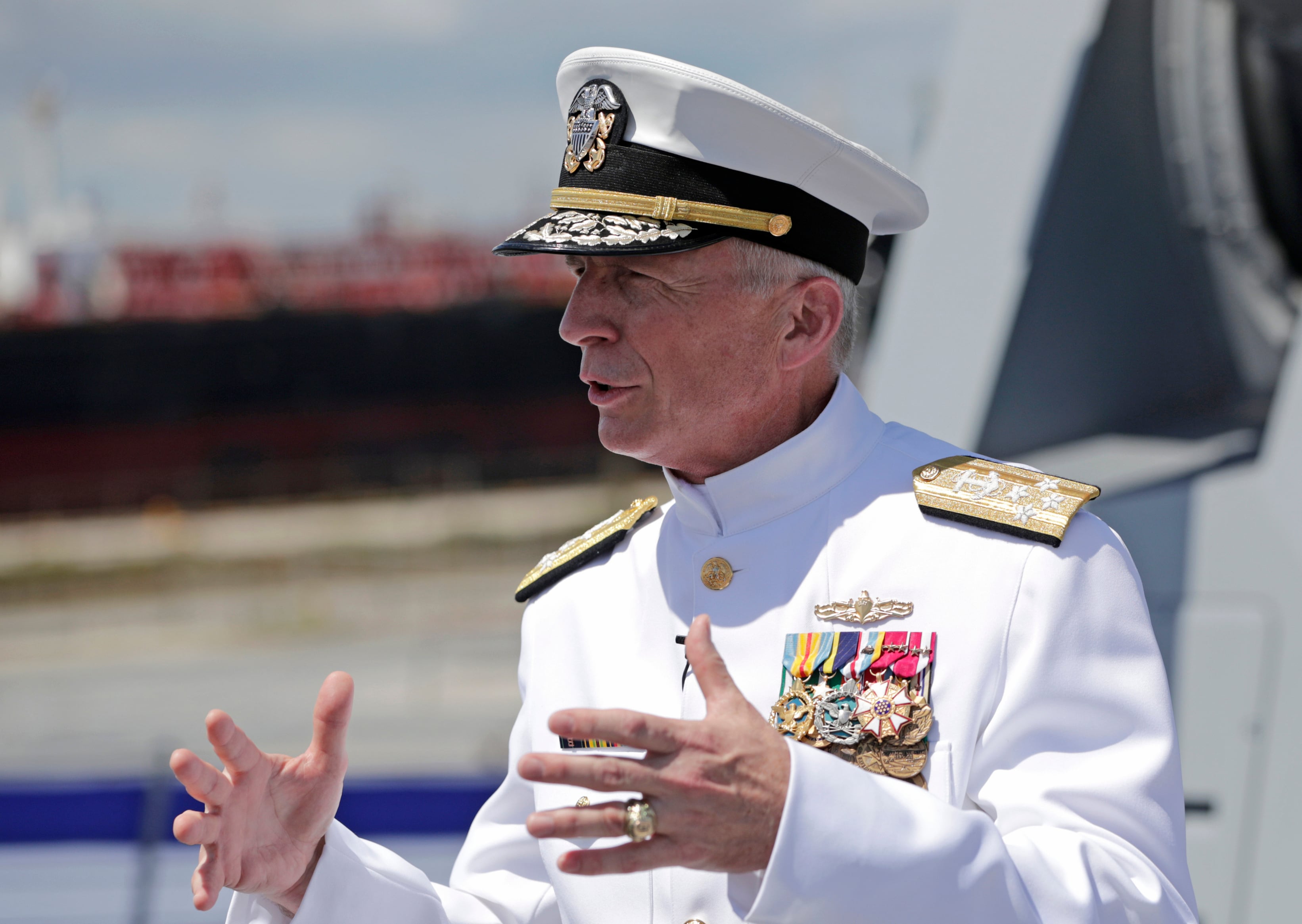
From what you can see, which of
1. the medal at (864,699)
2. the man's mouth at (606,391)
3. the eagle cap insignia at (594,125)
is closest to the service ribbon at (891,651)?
the medal at (864,699)

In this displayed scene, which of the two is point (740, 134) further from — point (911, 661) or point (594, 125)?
point (911, 661)

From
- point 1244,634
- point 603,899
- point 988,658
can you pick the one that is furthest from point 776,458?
point 1244,634

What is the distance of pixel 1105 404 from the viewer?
3.90 m

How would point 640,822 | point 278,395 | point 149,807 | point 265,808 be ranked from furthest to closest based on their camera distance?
point 278,395 → point 149,807 → point 265,808 → point 640,822

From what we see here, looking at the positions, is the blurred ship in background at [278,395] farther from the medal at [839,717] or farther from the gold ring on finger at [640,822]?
the gold ring on finger at [640,822]

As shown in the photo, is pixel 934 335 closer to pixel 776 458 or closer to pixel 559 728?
pixel 776 458

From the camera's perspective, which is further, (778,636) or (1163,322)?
(1163,322)

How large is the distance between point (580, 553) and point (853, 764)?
2.21ft

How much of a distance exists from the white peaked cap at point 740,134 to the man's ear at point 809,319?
0.39ft

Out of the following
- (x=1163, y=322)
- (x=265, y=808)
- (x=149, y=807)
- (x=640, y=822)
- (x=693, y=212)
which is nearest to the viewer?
(x=640, y=822)

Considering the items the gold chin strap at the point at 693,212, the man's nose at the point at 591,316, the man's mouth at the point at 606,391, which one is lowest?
the man's mouth at the point at 606,391

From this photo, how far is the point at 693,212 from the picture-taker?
164 centimetres

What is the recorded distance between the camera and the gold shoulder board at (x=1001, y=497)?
1572 millimetres

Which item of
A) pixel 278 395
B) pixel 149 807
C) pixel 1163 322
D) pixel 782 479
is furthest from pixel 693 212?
pixel 278 395
